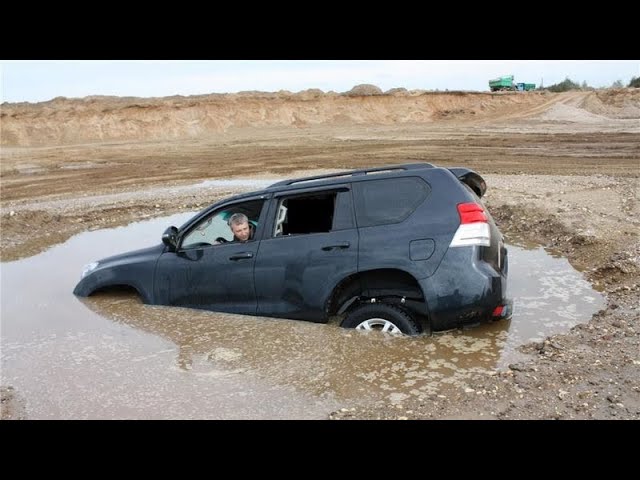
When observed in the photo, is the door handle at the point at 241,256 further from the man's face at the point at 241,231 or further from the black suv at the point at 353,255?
the man's face at the point at 241,231

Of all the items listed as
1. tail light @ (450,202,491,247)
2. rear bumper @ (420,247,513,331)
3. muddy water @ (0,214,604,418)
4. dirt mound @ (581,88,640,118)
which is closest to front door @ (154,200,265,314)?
muddy water @ (0,214,604,418)

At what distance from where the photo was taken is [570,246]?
28.5 feet

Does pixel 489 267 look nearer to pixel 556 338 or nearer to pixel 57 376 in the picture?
pixel 556 338

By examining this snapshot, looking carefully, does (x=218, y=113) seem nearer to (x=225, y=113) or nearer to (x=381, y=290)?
(x=225, y=113)

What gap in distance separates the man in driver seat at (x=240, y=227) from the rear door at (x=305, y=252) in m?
0.22

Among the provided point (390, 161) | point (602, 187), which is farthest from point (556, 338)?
point (390, 161)

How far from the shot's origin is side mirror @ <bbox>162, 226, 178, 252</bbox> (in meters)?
6.56

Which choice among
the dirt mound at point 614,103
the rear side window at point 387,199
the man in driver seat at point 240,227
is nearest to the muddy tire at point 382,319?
the rear side window at point 387,199

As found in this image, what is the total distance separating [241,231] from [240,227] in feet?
0.15

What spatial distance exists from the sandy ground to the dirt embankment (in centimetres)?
985

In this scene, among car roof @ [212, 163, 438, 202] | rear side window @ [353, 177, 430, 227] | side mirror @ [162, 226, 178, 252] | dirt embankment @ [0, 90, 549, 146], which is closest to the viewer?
rear side window @ [353, 177, 430, 227]

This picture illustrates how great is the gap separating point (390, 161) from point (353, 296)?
1545 cm

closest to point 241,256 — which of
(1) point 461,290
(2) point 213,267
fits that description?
(2) point 213,267

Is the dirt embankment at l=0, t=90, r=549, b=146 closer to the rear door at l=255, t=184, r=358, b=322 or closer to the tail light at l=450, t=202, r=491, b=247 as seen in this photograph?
the rear door at l=255, t=184, r=358, b=322
